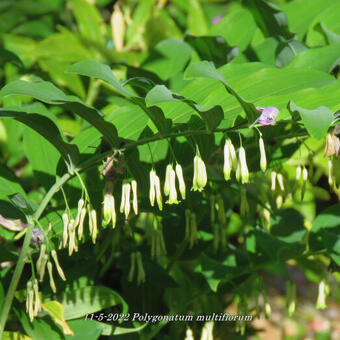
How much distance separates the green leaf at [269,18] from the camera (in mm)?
1268

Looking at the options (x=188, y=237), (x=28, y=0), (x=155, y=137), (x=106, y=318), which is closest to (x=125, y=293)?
(x=106, y=318)

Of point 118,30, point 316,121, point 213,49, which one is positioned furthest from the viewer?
point 118,30

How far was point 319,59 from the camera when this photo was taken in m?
1.08

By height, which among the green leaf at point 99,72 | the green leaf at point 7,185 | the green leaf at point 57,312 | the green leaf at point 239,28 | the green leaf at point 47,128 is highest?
the green leaf at point 99,72

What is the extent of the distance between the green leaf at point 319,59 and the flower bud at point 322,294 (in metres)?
0.51

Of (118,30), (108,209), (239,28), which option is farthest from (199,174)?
(118,30)

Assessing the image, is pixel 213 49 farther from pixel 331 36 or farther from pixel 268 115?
pixel 268 115

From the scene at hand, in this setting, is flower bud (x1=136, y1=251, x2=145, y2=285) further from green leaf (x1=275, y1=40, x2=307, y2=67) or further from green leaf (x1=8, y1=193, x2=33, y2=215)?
green leaf (x1=275, y1=40, x2=307, y2=67)

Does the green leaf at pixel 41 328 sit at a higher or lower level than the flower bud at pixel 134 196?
lower

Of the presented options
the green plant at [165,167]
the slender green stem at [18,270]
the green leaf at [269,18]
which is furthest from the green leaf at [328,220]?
the slender green stem at [18,270]

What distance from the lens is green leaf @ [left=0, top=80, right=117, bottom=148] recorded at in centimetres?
79

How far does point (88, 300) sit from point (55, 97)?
1.66 feet

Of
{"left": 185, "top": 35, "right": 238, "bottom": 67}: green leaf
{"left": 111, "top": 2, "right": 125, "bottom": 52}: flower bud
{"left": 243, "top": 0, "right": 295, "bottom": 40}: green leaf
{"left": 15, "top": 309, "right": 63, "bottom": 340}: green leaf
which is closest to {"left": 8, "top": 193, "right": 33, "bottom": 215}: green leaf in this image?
{"left": 15, "top": 309, "right": 63, "bottom": 340}: green leaf

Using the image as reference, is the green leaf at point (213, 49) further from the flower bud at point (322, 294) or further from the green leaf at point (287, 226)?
the flower bud at point (322, 294)
